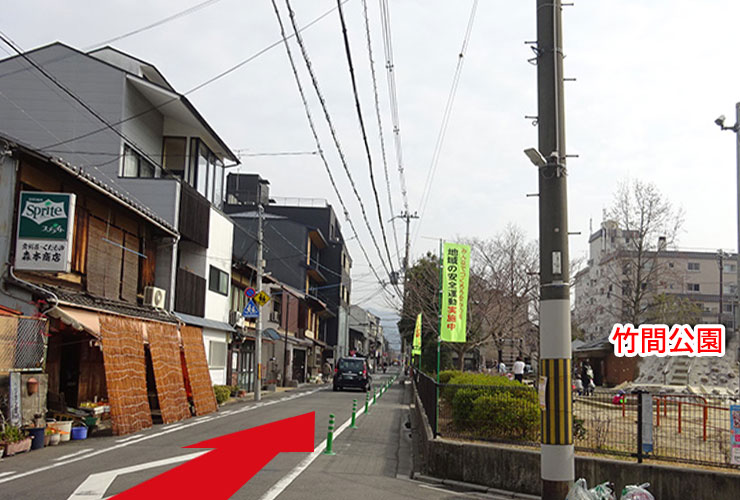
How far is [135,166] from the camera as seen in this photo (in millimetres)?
27000

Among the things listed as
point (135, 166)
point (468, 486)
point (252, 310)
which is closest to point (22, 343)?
point (468, 486)

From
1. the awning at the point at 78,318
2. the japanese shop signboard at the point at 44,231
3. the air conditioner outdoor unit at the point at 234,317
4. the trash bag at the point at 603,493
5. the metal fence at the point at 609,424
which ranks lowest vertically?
the trash bag at the point at 603,493

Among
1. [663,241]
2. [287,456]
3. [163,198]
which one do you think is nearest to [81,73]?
[163,198]

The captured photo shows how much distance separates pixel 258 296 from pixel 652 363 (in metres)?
22.3

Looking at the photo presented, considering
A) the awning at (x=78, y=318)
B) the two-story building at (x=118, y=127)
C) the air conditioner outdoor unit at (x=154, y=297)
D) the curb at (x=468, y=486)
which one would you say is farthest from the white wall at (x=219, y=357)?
the curb at (x=468, y=486)

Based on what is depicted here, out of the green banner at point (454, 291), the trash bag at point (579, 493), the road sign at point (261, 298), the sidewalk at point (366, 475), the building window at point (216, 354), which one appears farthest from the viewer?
the road sign at point (261, 298)

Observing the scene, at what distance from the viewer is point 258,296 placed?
1163 inches

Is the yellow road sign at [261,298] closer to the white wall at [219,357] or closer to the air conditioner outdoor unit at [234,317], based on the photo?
the white wall at [219,357]

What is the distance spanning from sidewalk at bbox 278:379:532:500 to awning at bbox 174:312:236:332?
986cm

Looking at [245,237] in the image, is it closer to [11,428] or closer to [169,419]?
[169,419]

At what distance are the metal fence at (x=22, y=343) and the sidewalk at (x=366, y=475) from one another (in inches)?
264

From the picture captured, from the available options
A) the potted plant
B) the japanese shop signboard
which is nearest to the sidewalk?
the potted plant

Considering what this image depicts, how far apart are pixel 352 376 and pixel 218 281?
38.4 ft

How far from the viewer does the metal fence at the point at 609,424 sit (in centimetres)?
1016
